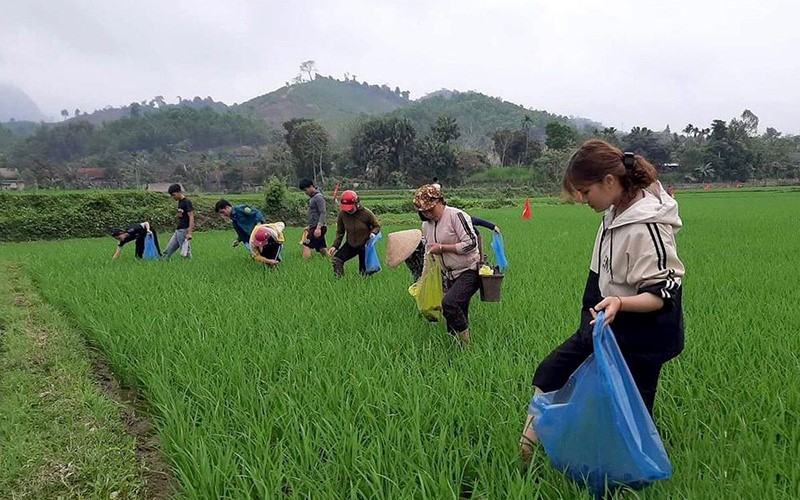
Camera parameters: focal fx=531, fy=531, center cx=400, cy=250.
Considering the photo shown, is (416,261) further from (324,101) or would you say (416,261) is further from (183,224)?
(324,101)

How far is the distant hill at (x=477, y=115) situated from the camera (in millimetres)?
78312

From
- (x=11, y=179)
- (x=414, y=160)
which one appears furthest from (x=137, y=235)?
(x=11, y=179)

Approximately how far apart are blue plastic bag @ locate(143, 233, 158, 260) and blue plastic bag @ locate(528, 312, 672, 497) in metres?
7.06

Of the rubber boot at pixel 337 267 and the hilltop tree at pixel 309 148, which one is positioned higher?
the hilltop tree at pixel 309 148

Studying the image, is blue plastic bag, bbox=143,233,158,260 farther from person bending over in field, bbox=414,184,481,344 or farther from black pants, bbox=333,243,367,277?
person bending over in field, bbox=414,184,481,344

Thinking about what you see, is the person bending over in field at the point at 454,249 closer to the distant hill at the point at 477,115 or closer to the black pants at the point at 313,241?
the black pants at the point at 313,241

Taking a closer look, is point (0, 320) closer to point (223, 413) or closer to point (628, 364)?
point (223, 413)

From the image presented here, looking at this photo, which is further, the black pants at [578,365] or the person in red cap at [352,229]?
the person in red cap at [352,229]

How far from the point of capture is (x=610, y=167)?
1584 mm

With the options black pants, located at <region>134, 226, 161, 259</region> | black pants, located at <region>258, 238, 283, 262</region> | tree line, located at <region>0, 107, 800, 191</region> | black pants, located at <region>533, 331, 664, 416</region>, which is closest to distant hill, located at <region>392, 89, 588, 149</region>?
tree line, located at <region>0, 107, 800, 191</region>

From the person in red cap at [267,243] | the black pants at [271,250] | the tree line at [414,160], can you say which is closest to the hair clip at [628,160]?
the person in red cap at [267,243]

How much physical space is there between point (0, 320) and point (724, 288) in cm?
608

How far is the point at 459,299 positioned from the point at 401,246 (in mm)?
1181

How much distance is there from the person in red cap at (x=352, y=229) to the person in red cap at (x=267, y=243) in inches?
33.1
